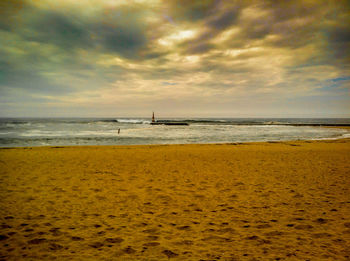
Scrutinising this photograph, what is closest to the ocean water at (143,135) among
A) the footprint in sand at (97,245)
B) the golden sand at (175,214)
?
the golden sand at (175,214)

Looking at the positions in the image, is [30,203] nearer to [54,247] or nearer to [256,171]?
[54,247]

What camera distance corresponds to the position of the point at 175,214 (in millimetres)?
5094

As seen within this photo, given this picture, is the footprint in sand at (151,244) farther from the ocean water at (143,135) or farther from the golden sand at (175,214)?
the ocean water at (143,135)

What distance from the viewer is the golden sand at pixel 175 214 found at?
11.9 feet

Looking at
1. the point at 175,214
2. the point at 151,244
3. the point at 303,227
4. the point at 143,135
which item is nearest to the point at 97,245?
the point at 151,244

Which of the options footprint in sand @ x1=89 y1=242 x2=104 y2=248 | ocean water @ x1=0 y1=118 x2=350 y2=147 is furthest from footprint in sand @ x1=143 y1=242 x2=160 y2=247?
ocean water @ x1=0 y1=118 x2=350 y2=147

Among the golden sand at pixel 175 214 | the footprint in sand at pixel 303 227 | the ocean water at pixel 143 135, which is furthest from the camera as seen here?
the ocean water at pixel 143 135

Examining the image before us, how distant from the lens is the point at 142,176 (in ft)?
28.3

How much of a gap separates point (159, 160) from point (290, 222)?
808 cm

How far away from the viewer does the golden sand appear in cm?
363

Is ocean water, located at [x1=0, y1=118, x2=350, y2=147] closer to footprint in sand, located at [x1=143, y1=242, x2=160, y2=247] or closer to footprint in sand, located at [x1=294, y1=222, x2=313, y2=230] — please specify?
footprint in sand, located at [x1=294, y1=222, x2=313, y2=230]

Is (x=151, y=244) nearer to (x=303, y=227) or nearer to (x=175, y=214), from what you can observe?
(x=175, y=214)

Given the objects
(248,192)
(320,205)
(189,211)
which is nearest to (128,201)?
(189,211)

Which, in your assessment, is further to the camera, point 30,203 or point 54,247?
point 30,203
